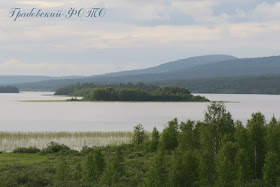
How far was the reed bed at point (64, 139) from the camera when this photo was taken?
49.1 meters

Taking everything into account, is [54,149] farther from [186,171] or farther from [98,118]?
[98,118]

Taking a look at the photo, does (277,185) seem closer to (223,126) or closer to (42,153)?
(223,126)

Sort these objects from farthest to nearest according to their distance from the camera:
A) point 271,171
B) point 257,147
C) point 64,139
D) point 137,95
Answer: point 137,95 → point 64,139 → point 257,147 → point 271,171

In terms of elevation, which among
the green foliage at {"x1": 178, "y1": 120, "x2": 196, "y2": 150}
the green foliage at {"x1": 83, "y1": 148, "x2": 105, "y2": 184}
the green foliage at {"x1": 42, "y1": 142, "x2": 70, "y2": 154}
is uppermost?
the green foliage at {"x1": 178, "y1": 120, "x2": 196, "y2": 150}

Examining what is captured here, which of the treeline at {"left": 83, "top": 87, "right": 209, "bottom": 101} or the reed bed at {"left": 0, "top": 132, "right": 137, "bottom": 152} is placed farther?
the treeline at {"left": 83, "top": 87, "right": 209, "bottom": 101}

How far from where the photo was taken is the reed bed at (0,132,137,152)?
161 ft

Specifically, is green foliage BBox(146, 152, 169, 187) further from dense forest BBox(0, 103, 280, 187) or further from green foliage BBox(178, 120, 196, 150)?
green foliage BBox(178, 120, 196, 150)

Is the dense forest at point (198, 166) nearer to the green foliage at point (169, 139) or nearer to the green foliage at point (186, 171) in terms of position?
the green foliage at point (186, 171)

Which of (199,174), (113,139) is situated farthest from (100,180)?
(113,139)

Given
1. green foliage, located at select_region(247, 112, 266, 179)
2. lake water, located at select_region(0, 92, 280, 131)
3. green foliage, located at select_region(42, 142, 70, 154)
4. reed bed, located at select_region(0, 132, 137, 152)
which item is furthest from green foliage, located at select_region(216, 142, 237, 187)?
lake water, located at select_region(0, 92, 280, 131)

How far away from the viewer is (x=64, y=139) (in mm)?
53656

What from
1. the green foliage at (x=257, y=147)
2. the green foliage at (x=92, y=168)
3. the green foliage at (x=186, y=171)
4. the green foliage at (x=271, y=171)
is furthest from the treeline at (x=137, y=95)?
the green foliage at (x=186, y=171)

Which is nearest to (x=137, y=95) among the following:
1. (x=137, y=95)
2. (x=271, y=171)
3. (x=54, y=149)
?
(x=137, y=95)

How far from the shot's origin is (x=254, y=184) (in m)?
24.3
